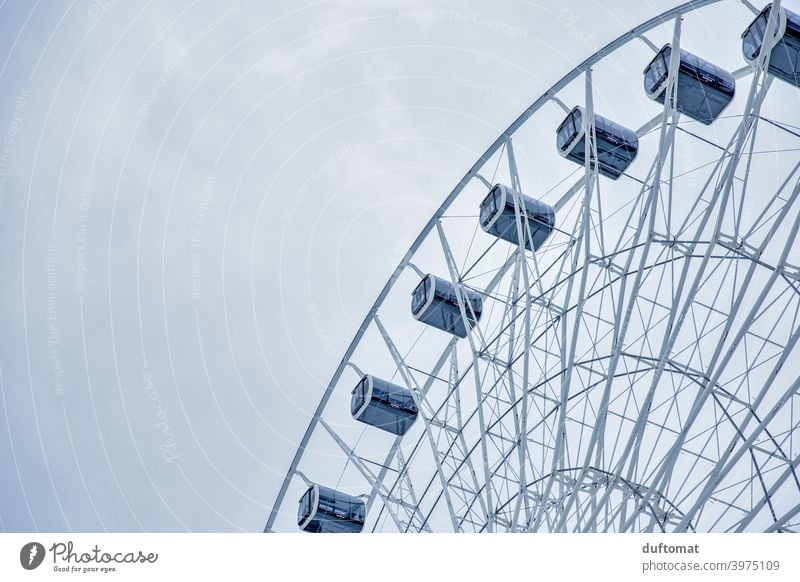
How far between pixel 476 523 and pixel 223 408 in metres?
11.6

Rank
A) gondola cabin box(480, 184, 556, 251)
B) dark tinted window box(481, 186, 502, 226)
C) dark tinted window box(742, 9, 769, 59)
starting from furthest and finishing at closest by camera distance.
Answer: dark tinted window box(481, 186, 502, 226) → gondola cabin box(480, 184, 556, 251) → dark tinted window box(742, 9, 769, 59)

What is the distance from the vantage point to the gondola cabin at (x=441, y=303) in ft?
95.5

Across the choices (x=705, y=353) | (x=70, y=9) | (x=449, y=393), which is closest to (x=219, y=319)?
(x=449, y=393)

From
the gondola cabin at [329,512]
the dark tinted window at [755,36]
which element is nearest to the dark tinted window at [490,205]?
the dark tinted window at [755,36]

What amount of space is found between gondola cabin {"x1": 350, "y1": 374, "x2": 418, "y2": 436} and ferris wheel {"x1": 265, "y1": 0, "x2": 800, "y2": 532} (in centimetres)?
7

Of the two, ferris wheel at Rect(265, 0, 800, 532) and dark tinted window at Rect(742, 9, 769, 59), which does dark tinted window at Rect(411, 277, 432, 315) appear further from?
dark tinted window at Rect(742, 9, 769, 59)

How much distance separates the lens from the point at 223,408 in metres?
36.8

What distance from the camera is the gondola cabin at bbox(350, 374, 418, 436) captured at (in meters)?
30.8

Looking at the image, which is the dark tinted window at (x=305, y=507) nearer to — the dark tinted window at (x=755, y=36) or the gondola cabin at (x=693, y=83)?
the gondola cabin at (x=693, y=83)
